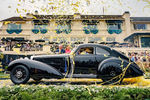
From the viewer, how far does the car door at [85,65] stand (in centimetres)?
444

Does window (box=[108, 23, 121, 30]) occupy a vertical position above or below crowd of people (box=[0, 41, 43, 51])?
above

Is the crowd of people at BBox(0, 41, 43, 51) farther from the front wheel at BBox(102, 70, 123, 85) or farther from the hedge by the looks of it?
the hedge

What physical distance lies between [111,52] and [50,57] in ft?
7.89

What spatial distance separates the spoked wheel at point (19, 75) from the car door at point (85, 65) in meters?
1.80

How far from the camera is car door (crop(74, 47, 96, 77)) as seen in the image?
4.44m

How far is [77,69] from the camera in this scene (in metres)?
4.47

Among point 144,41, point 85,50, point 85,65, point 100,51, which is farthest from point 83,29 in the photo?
point 85,65

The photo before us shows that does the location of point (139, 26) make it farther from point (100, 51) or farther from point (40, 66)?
point (40, 66)

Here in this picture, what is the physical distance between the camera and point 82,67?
4.48 meters

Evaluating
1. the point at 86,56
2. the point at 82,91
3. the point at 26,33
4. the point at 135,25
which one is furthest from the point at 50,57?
the point at 135,25

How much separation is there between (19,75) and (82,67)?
7.72 feet

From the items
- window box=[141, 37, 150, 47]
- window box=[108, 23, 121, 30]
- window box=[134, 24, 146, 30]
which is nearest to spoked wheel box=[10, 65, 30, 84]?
window box=[108, 23, 121, 30]

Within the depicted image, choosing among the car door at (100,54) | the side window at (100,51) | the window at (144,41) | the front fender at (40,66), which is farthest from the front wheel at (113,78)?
the window at (144,41)

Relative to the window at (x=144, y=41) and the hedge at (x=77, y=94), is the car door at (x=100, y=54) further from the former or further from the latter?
the window at (x=144, y=41)
